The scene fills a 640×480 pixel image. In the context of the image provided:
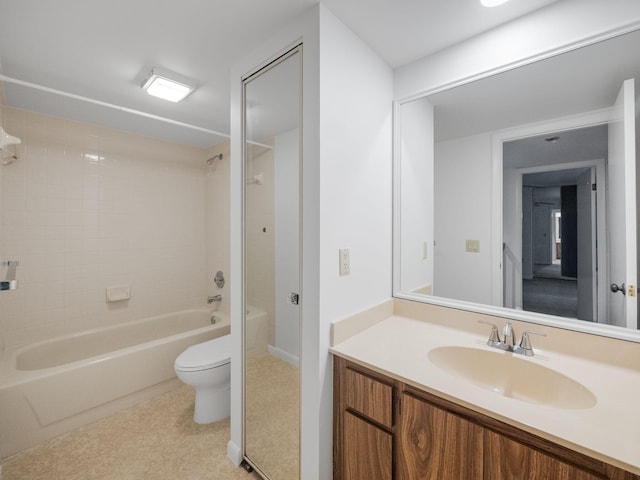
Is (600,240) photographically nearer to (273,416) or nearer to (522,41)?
(522,41)

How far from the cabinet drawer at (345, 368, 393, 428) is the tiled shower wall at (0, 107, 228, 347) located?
2.30 m

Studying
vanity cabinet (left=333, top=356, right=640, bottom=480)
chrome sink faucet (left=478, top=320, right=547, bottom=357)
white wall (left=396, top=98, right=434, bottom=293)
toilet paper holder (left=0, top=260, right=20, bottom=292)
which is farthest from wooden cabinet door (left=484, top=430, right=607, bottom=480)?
toilet paper holder (left=0, top=260, right=20, bottom=292)

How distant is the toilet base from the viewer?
1974 millimetres

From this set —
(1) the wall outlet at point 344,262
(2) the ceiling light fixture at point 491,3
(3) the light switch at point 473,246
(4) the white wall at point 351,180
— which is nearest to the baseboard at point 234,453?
(4) the white wall at point 351,180

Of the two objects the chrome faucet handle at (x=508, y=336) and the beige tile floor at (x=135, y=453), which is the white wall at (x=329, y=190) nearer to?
the chrome faucet handle at (x=508, y=336)

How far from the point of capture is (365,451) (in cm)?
114

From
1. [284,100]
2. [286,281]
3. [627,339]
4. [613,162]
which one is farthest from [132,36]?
[627,339]

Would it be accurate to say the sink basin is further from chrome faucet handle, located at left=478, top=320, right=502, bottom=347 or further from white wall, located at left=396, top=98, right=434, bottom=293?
white wall, located at left=396, top=98, right=434, bottom=293

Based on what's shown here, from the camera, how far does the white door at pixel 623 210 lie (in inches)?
42.2

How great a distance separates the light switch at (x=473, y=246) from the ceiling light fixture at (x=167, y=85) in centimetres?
198

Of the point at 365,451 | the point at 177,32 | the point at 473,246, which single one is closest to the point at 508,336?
the point at 473,246

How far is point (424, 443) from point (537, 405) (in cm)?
39

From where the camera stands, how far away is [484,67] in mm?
1352

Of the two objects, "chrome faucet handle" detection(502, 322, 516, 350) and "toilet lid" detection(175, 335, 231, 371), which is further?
"toilet lid" detection(175, 335, 231, 371)
